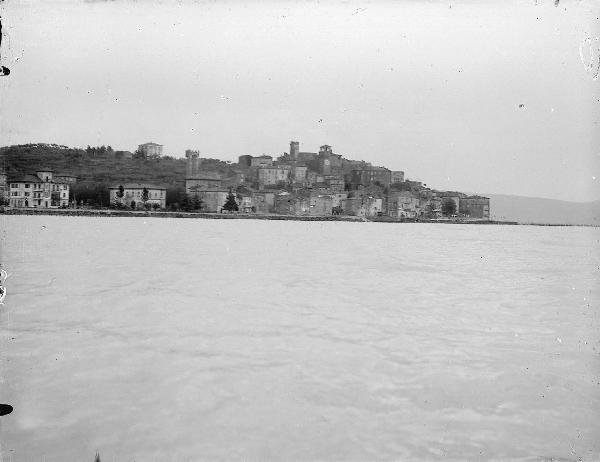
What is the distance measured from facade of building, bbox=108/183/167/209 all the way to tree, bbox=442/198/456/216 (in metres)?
39.4

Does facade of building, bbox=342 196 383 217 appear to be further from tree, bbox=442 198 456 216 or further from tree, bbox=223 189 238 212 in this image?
tree, bbox=223 189 238 212

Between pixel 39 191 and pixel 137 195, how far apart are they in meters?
11.2

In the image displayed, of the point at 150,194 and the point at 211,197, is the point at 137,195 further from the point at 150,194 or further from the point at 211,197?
the point at 211,197

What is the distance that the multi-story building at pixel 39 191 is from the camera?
56.2m

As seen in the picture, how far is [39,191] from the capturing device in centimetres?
5894

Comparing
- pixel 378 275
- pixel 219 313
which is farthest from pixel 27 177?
pixel 219 313

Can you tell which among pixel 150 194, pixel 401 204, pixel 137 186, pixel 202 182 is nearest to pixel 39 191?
pixel 137 186

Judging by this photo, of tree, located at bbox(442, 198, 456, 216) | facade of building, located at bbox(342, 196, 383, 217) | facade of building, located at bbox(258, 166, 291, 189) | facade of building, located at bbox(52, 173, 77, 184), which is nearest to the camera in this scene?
facade of building, located at bbox(52, 173, 77, 184)

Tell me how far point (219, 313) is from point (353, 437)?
4504 millimetres

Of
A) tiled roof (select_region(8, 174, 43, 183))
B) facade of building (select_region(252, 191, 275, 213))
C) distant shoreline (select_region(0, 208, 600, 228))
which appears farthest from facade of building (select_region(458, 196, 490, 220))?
tiled roof (select_region(8, 174, 43, 183))

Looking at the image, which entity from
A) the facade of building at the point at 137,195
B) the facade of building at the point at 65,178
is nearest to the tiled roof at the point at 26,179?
the facade of building at the point at 65,178

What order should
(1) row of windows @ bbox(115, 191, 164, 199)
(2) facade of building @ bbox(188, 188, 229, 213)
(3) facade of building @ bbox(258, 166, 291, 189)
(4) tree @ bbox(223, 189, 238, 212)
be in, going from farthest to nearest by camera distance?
(3) facade of building @ bbox(258, 166, 291, 189) < (4) tree @ bbox(223, 189, 238, 212) < (2) facade of building @ bbox(188, 188, 229, 213) < (1) row of windows @ bbox(115, 191, 164, 199)

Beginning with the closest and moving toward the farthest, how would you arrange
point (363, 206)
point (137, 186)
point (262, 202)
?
point (137, 186) → point (262, 202) → point (363, 206)

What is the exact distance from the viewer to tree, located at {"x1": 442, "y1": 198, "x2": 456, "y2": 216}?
83.9 metres
